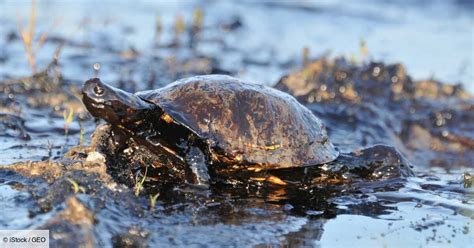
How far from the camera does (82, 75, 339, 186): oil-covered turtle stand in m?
4.18

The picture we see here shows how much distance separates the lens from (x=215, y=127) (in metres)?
4.21

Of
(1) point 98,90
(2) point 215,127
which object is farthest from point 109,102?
(2) point 215,127

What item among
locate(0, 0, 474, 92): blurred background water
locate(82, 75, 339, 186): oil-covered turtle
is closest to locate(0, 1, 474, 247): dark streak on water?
locate(0, 0, 474, 92): blurred background water

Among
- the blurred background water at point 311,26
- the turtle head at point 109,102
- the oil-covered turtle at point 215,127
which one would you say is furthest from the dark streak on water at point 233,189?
the turtle head at point 109,102

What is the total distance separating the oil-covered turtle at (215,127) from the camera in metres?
4.18

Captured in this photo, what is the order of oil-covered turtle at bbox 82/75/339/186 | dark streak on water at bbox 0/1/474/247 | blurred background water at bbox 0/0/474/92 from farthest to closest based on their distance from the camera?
blurred background water at bbox 0/0/474/92 → oil-covered turtle at bbox 82/75/339/186 → dark streak on water at bbox 0/1/474/247

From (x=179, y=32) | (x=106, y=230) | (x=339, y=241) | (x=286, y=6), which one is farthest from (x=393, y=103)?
(x=286, y=6)

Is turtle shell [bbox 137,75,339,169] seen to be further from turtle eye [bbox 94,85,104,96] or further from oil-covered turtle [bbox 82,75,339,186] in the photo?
turtle eye [bbox 94,85,104,96]

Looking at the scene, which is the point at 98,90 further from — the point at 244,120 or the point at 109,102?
the point at 244,120

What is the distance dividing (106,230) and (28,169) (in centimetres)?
95

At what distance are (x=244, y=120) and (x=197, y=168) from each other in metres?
0.42

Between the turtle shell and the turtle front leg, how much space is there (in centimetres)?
11

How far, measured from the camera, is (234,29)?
1151 centimetres

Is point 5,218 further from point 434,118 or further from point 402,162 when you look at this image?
point 434,118
